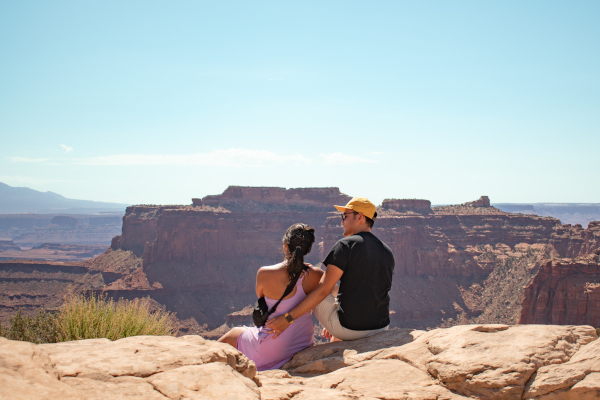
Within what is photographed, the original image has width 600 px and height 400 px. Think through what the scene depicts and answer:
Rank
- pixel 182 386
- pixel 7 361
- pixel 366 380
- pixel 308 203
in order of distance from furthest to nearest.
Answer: pixel 308 203
pixel 366 380
pixel 182 386
pixel 7 361

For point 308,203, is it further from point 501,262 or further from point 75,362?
point 75,362

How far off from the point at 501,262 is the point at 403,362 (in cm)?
5409

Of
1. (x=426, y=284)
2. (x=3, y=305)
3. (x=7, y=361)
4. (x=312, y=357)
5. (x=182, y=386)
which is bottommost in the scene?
(x=3, y=305)

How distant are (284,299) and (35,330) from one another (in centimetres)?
563

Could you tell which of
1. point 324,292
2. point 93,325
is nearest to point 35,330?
point 93,325

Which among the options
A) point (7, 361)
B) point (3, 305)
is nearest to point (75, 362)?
point (7, 361)

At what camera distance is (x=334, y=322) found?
623cm

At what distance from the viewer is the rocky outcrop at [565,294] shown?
1097 inches

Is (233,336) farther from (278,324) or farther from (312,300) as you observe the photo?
(312,300)

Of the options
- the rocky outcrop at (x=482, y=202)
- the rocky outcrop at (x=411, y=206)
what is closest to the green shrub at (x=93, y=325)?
the rocky outcrop at (x=411, y=206)

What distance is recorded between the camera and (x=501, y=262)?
2105 inches

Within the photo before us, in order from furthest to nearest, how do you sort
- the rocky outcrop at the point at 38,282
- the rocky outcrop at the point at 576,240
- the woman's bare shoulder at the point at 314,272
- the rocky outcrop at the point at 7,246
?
1. the rocky outcrop at the point at 7,246
2. the rocky outcrop at the point at 38,282
3. the rocky outcrop at the point at 576,240
4. the woman's bare shoulder at the point at 314,272

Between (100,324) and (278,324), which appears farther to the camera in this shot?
(100,324)

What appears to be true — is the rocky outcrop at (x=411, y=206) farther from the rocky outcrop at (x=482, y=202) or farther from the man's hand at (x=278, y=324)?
the man's hand at (x=278, y=324)
